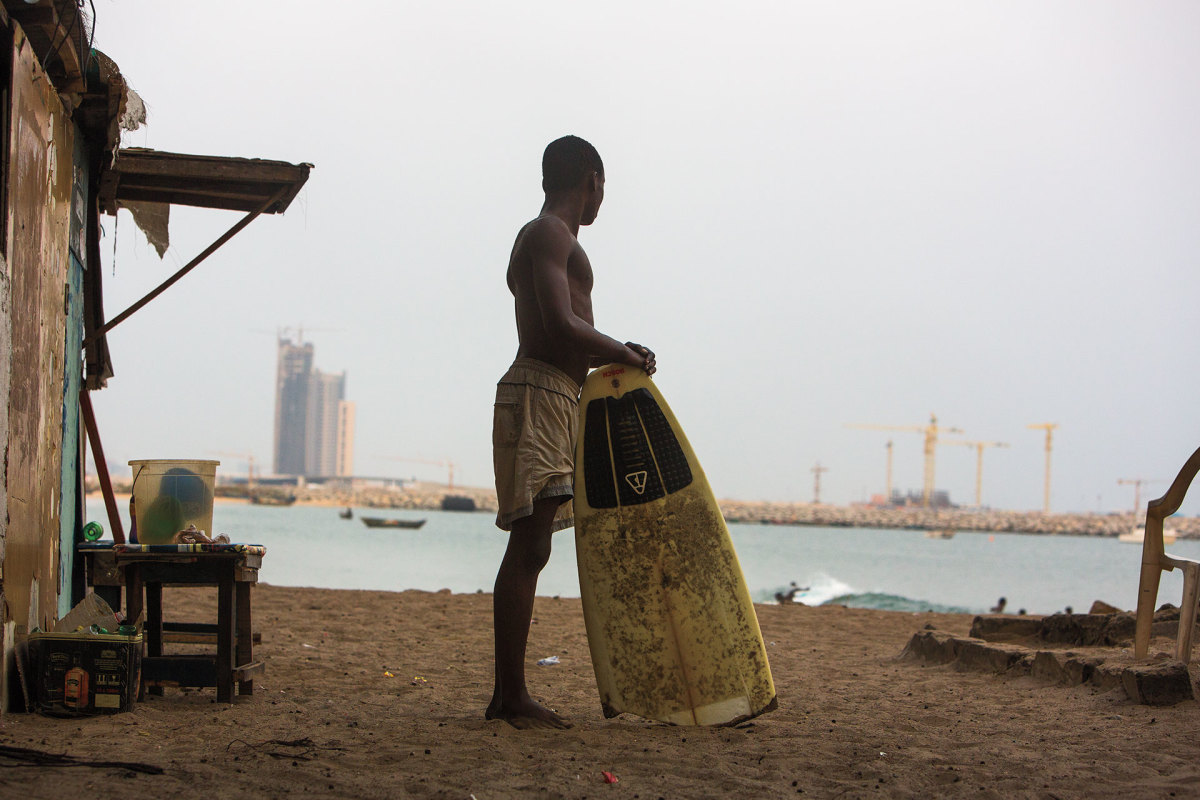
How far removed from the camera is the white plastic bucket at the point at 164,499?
151 inches

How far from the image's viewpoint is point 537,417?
3.31 metres

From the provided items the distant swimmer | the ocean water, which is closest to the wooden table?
the ocean water

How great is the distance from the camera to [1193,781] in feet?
8.57

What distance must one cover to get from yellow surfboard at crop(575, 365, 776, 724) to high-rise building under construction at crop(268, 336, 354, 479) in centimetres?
12171

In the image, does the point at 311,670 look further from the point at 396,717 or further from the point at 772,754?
the point at 772,754

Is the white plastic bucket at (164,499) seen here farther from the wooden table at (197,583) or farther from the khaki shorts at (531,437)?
the khaki shorts at (531,437)

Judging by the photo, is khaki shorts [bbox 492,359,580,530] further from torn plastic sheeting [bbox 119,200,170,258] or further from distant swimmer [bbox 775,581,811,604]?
distant swimmer [bbox 775,581,811,604]

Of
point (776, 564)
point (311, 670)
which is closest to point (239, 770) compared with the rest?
point (311, 670)

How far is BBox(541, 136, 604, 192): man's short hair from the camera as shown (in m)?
3.59

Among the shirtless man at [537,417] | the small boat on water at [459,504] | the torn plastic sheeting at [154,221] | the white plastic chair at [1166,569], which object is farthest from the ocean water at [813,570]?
the small boat on water at [459,504]

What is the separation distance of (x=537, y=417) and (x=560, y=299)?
0.41 m

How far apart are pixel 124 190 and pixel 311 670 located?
2.81m

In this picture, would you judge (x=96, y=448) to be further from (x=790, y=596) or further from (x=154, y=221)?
(x=790, y=596)

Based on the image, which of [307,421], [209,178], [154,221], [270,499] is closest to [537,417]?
[209,178]
